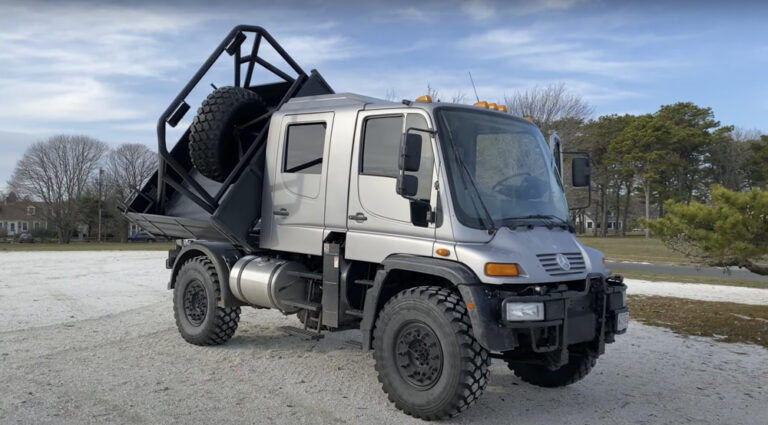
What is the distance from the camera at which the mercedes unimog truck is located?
15.8 ft

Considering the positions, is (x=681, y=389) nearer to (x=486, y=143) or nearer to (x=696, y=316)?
(x=486, y=143)

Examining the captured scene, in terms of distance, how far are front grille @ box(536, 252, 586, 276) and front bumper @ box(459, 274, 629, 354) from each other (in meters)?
0.14

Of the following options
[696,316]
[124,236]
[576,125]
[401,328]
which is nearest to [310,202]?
[401,328]

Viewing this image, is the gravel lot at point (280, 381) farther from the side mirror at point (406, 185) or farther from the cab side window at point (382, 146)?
the cab side window at point (382, 146)

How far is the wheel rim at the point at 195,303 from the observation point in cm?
765

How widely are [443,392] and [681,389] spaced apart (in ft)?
9.07

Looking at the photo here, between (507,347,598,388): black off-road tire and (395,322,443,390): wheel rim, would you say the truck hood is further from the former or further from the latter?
(507,347,598,388): black off-road tire

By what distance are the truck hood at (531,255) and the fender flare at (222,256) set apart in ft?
11.1

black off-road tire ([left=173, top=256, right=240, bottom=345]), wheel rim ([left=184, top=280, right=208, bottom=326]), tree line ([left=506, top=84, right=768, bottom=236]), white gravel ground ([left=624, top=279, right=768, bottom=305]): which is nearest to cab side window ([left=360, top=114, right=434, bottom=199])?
black off-road tire ([left=173, top=256, right=240, bottom=345])

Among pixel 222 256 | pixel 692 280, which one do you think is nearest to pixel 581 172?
pixel 222 256

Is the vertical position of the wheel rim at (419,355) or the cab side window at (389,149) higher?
the cab side window at (389,149)

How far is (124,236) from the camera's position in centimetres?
6009

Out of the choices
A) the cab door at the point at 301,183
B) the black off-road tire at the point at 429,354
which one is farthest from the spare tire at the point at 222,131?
the black off-road tire at the point at 429,354

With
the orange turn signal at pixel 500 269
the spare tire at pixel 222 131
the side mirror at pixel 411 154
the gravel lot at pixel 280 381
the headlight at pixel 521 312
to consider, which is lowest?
the gravel lot at pixel 280 381
